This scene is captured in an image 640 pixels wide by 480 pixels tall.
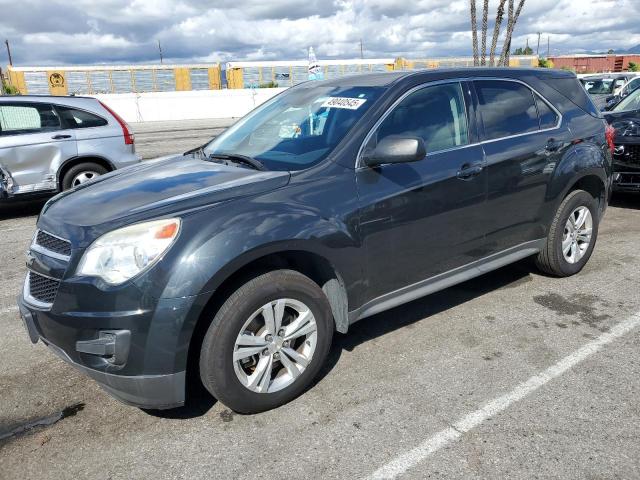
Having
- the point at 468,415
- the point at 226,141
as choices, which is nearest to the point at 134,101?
the point at 226,141

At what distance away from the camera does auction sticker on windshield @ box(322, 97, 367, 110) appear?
353 centimetres

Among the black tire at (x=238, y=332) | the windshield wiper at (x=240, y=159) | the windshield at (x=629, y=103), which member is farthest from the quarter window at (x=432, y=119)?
the windshield at (x=629, y=103)

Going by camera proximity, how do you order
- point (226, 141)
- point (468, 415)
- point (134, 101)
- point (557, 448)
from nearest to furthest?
point (557, 448) < point (468, 415) < point (226, 141) < point (134, 101)

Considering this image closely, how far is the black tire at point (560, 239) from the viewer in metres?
4.57

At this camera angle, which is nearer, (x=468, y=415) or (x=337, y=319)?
(x=468, y=415)

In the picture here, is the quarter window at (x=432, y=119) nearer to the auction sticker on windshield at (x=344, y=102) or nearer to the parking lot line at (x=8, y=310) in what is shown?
the auction sticker on windshield at (x=344, y=102)

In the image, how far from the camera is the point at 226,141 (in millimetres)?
4148

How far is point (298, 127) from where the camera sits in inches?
145

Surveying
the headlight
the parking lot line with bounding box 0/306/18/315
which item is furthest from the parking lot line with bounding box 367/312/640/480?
the parking lot line with bounding box 0/306/18/315

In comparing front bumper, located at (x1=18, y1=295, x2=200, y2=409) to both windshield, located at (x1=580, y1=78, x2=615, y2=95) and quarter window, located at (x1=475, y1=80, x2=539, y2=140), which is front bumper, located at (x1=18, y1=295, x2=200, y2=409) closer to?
quarter window, located at (x1=475, y1=80, x2=539, y2=140)

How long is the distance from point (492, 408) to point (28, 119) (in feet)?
24.1

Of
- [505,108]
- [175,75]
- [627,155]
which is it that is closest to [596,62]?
[175,75]

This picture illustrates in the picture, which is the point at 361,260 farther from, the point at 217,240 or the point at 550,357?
the point at 550,357

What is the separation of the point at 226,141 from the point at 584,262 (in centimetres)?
334
